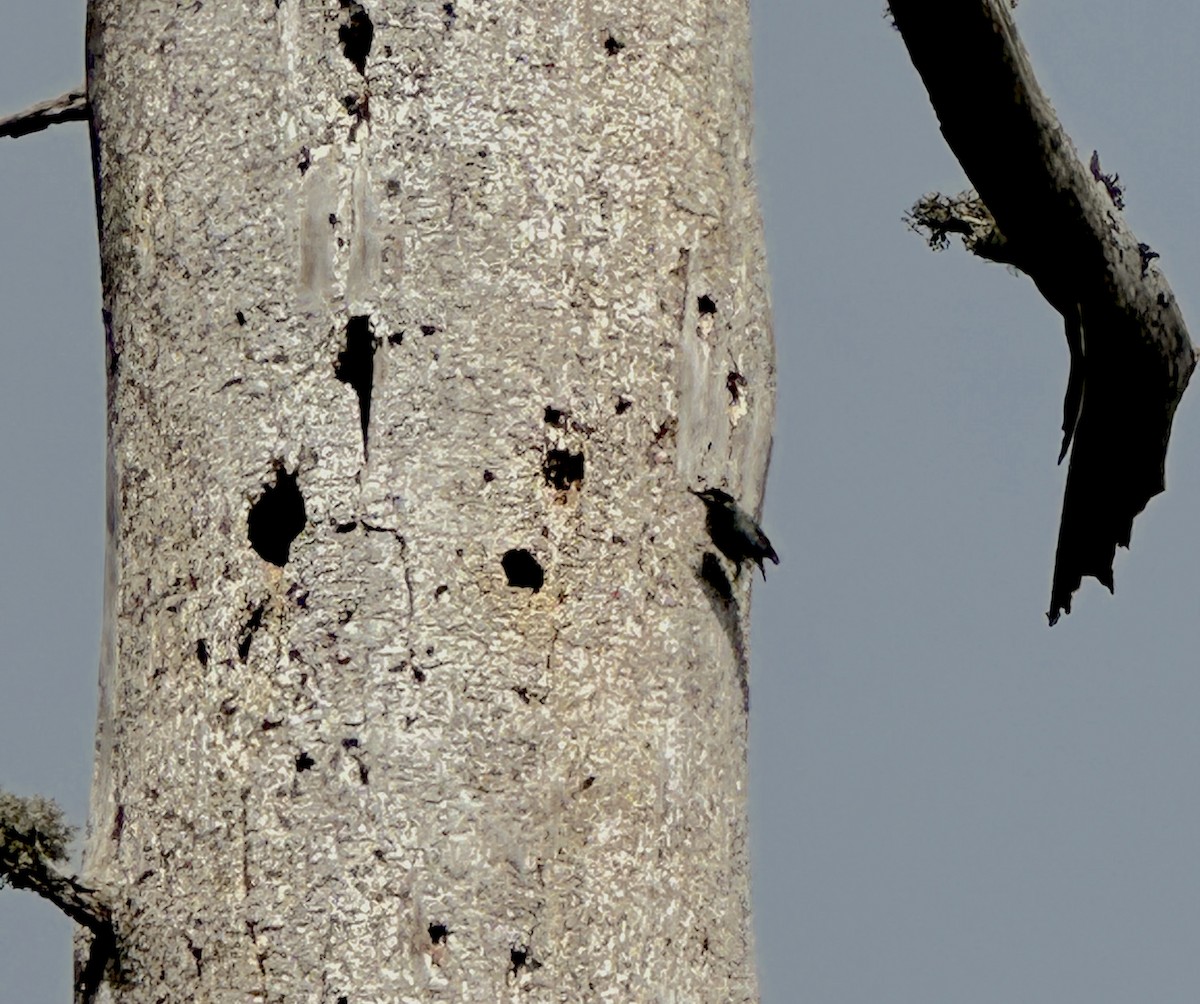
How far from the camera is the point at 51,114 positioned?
3.95 metres

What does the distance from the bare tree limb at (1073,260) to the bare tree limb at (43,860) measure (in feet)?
5.76

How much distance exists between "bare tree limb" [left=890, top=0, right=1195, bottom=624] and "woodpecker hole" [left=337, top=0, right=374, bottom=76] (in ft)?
2.62

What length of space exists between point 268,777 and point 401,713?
8.0 inches

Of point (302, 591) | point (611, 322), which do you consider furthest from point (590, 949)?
point (611, 322)

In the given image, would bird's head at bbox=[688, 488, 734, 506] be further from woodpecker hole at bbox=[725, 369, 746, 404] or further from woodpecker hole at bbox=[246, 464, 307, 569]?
woodpecker hole at bbox=[246, 464, 307, 569]

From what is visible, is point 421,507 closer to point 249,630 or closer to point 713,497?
point 249,630

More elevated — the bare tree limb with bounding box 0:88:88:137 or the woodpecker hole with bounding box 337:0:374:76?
the bare tree limb with bounding box 0:88:88:137

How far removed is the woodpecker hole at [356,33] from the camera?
11.0 ft

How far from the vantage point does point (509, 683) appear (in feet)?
10.1

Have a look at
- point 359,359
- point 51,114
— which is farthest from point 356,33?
point 51,114

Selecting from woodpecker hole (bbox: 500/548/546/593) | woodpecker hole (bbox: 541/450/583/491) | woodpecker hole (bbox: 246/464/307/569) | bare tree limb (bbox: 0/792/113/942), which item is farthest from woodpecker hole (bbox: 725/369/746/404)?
bare tree limb (bbox: 0/792/113/942)

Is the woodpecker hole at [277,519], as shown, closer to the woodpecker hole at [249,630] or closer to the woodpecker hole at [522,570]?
the woodpecker hole at [249,630]

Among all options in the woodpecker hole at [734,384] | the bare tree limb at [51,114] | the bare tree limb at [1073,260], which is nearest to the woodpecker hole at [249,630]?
the woodpecker hole at [734,384]

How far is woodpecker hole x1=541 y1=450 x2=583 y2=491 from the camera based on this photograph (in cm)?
319
